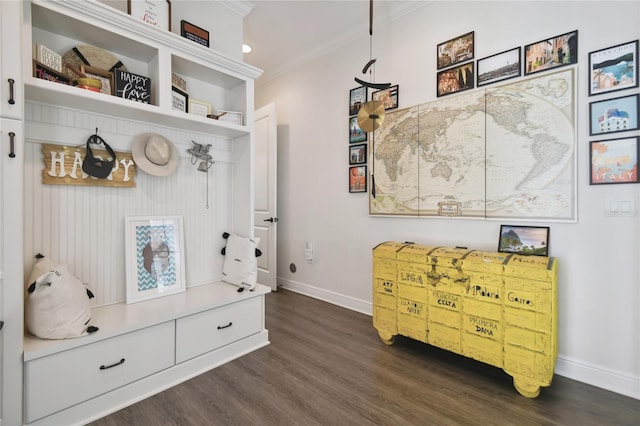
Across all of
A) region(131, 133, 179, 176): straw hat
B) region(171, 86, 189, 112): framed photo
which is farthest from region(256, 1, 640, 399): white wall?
region(131, 133, 179, 176): straw hat

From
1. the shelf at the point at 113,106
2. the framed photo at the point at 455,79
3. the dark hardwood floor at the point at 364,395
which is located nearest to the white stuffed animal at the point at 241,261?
the dark hardwood floor at the point at 364,395

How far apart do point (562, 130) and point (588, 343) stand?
4.62 feet

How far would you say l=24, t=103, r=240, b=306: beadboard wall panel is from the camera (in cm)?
176

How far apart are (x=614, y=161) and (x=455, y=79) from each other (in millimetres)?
1236

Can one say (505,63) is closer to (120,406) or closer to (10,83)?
(10,83)

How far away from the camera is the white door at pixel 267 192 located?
3873 mm

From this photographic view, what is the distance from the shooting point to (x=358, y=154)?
3.16 metres

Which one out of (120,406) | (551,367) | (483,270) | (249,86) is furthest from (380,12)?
(120,406)

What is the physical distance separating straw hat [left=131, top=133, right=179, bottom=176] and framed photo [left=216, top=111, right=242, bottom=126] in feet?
1.59

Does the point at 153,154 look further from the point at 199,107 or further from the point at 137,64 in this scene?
the point at 137,64

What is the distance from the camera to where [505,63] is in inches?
87.1

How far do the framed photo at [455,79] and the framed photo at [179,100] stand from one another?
82.2 inches

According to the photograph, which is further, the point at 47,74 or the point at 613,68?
the point at 613,68

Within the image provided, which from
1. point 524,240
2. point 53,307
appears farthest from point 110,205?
point 524,240
